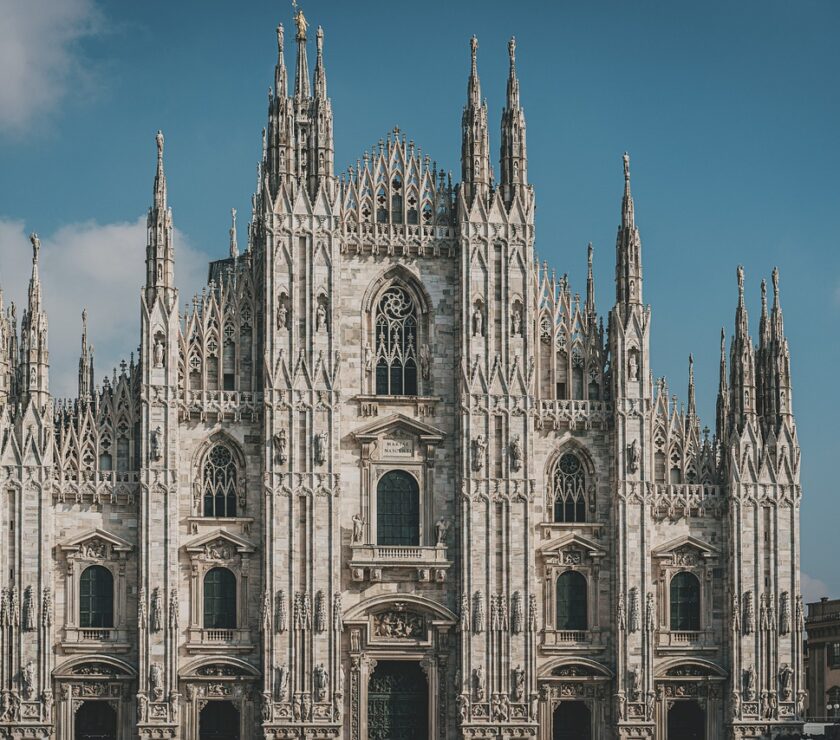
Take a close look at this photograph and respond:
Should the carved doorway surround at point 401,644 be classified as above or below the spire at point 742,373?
below

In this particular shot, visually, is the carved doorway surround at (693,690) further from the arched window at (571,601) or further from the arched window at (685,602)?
the arched window at (571,601)

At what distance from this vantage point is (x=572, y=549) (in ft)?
196

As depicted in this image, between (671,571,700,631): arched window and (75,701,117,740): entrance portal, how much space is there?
19674 millimetres

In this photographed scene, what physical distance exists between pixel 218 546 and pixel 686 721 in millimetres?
17491

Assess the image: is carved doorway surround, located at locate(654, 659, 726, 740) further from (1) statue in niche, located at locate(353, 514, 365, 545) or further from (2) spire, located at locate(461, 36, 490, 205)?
(2) spire, located at locate(461, 36, 490, 205)

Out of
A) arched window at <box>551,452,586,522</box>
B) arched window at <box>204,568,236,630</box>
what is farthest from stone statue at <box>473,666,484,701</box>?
arched window at <box>204,568,236,630</box>

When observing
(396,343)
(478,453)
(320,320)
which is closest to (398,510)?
(478,453)

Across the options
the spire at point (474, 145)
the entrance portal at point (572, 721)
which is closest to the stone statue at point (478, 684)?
the entrance portal at point (572, 721)

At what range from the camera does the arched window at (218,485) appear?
5859 centimetres

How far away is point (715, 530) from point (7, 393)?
82.5 feet

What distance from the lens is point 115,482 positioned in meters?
57.9

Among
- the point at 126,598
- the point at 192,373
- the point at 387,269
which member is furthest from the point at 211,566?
the point at 387,269

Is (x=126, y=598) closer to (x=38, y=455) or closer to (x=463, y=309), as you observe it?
(x=38, y=455)

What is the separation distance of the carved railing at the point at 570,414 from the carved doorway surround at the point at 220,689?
1336 cm
